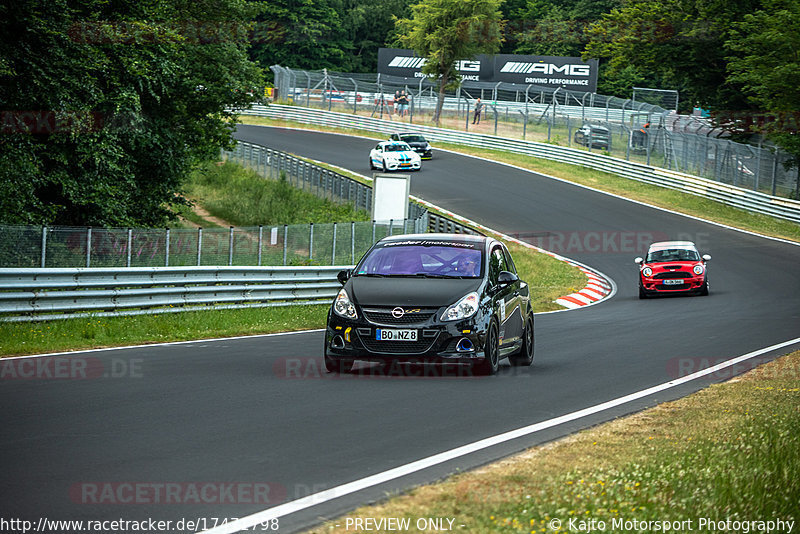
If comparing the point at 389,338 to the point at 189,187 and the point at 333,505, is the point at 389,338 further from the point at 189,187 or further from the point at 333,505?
the point at 189,187

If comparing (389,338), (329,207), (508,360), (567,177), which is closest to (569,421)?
(389,338)

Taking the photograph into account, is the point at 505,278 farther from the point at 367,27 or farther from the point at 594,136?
the point at 367,27

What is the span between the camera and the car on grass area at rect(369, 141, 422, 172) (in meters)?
50.9

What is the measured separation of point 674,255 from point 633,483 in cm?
2177

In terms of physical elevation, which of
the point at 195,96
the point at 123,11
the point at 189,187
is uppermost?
the point at 123,11

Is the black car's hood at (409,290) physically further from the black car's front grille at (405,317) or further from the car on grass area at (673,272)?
the car on grass area at (673,272)

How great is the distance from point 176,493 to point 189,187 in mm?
42875

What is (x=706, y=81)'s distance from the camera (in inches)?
2164

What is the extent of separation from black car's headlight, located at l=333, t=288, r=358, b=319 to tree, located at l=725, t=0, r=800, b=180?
32419 mm

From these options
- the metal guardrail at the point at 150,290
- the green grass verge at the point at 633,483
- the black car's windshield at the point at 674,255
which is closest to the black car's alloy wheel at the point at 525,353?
the green grass verge at the point at 633,483

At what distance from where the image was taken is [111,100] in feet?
75.9

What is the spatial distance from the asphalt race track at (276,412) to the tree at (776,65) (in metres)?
22.5

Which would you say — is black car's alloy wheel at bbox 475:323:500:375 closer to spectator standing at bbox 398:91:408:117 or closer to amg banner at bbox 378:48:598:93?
spectator standing at bbox 398:91:408:117

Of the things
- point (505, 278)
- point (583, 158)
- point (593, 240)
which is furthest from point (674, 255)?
point (583, 158)
